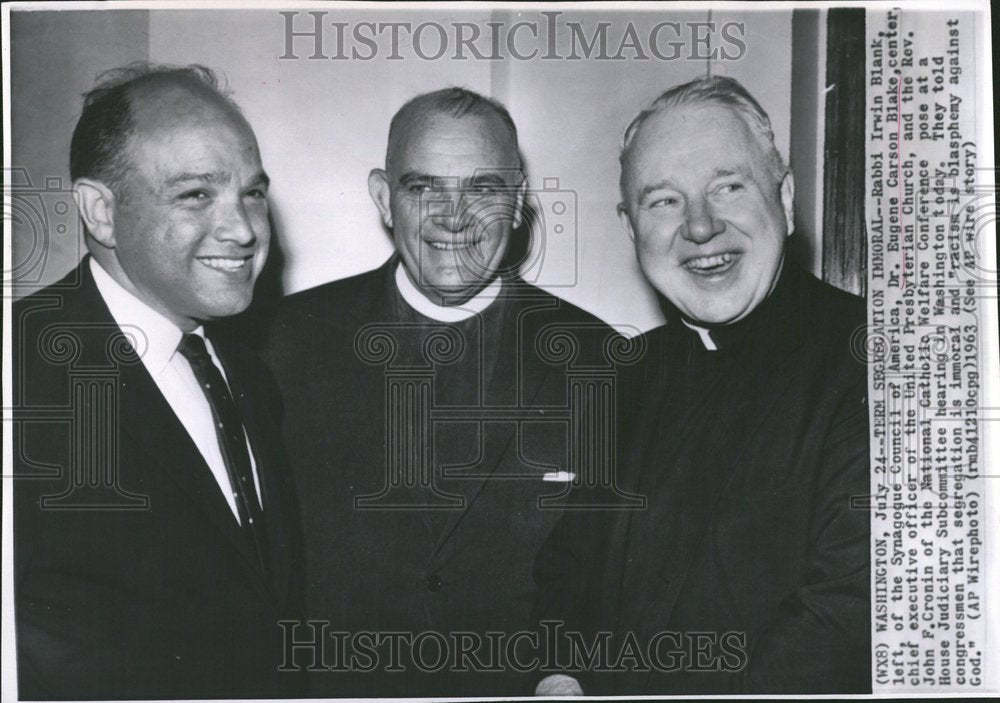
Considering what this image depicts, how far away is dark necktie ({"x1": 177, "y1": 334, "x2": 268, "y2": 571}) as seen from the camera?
262cm

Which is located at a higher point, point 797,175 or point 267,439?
point 797,175

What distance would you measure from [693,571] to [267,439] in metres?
1.23

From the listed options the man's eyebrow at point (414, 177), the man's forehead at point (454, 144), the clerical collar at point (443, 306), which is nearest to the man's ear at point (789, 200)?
the man's forehead at point (454, 144)

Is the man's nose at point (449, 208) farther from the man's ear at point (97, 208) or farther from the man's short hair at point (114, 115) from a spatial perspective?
the man's ear at point (97, 208)

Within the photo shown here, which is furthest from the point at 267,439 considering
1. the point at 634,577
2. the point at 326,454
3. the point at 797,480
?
the point at 797,480

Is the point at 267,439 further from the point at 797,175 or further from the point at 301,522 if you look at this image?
the point at 797,175

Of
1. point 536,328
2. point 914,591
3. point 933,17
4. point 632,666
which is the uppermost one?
point 933,17

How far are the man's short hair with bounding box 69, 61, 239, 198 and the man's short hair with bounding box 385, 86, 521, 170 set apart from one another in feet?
1.45

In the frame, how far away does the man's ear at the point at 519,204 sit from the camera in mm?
2682

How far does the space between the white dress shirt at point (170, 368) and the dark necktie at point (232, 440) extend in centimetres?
1

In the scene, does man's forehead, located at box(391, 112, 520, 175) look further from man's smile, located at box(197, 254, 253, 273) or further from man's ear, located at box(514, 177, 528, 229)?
man's smile, located at box(197, 254, 253, 273)

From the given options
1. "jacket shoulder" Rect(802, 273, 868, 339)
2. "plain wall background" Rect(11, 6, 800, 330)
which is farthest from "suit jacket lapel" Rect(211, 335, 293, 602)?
"jacket shoulder" Rect(802, 273, 868, 339)

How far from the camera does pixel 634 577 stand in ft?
8.74

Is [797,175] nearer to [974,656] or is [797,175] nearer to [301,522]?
[974,656]
